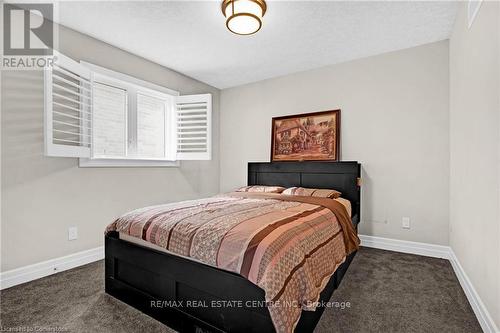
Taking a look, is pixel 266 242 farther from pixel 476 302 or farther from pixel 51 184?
pixel 51 184

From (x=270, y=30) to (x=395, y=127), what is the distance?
1.91 m

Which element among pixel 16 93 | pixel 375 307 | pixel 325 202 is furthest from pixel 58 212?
pixel 375 307

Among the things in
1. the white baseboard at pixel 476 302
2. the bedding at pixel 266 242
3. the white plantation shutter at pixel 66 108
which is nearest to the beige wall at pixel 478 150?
the white baseboard at pixel 476 302

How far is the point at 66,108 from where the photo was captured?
98.8 inches

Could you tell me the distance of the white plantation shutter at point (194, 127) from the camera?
370 cm

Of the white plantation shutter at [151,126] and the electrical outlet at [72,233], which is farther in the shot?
the white plantation shutter at [151,126]

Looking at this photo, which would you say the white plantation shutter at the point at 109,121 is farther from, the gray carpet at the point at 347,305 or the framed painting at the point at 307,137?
the framed painting at the point at 307,137

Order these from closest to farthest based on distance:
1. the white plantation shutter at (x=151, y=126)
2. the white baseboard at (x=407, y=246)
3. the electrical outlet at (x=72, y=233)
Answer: the electrical outlet at (x=72, y=233) < the white baseboard at (x=407, y=246) < the white plantation shutter at (x=151, y=126)

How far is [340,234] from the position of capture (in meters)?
2.15

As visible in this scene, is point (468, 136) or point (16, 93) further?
point (16, 93)

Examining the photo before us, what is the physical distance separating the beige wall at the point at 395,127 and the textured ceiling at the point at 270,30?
24cm

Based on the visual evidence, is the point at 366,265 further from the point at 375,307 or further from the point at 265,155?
the point at 265,155

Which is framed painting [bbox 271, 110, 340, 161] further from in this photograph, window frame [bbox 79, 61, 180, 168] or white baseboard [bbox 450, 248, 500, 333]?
white baseboard [bbox 450, 248, 500, 333]

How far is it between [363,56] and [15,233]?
4254 millimetres
